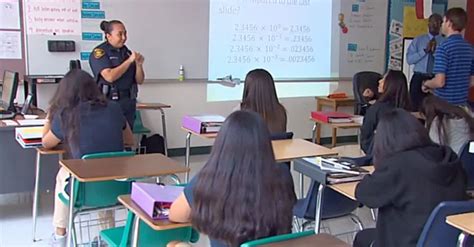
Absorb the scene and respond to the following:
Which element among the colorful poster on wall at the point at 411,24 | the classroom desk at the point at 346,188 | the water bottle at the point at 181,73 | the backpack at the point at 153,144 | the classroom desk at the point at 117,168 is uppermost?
the colorful poster on wall at the point at 411,24

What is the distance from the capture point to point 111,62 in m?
4.45

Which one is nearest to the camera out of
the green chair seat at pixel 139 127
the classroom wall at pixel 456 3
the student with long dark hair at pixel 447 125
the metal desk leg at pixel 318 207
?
the metal desk leg at pixel 318 207

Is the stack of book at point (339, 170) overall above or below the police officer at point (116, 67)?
below

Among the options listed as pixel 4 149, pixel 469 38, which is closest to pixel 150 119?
pixel 4 149

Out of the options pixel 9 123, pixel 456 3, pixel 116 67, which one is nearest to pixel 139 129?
pixel 116 67

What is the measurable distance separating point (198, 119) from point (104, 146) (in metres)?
0.90

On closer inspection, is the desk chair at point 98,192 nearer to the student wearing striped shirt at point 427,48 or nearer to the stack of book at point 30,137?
the stack of book at point 30,137

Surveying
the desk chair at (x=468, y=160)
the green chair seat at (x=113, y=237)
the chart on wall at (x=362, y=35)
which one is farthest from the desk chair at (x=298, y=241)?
the chart on wall at (x=362, y=35)

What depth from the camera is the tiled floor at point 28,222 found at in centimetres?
346

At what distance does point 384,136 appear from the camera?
6.83 ft

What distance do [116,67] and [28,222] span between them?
4.65ft

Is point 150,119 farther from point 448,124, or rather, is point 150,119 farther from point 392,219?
point 392,219

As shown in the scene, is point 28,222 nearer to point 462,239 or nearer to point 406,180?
point 406,180

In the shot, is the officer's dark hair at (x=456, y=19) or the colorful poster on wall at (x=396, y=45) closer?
the officer's dark hair at (x=456, y=19)
